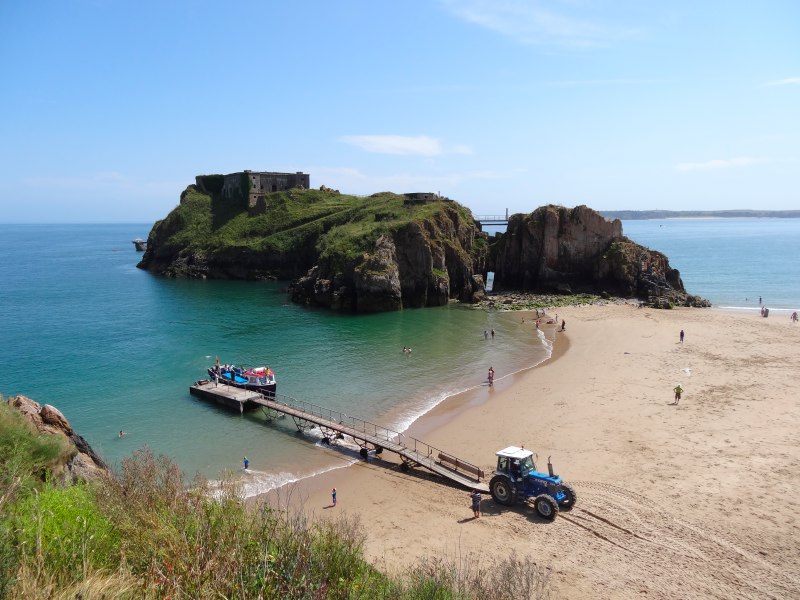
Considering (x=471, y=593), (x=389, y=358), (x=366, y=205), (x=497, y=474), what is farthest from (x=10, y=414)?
(x=366, y=205)

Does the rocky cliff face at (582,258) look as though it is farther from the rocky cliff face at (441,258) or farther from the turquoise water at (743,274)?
the turquoise water at (743,274)

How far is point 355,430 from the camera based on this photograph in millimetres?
27547

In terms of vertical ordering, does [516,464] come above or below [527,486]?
above

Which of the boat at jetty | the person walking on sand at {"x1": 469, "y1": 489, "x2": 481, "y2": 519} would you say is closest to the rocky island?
the boat at jetty

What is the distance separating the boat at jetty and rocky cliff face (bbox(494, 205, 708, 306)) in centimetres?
4937

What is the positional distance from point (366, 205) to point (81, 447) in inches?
2960

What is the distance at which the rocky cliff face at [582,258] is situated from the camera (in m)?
70.4

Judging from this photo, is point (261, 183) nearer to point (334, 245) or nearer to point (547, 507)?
point (334, 245)

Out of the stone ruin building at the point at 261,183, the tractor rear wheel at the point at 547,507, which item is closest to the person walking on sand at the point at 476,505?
the tractor rear wheel at the point at 547,507

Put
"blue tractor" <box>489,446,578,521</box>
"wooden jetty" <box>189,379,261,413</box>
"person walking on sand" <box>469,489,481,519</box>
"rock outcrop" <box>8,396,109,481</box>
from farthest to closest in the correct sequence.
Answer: "wooden jetty" <box>189,379,261,413</box> → "person walking on sand" <box>469,489,481,519</box> → "blue tractor" <box>489,446,578,521</box> → "rock outcrop" <box>8,396,109,481</box>

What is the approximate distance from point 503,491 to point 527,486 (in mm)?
919

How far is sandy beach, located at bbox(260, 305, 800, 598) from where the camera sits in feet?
52.1

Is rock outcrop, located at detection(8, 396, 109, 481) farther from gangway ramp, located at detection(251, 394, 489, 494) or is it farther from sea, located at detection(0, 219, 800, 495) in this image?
gangway ramp, located at detection(251, 394, 489, 494)

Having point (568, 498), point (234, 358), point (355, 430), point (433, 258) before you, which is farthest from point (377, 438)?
point (433, 258)
